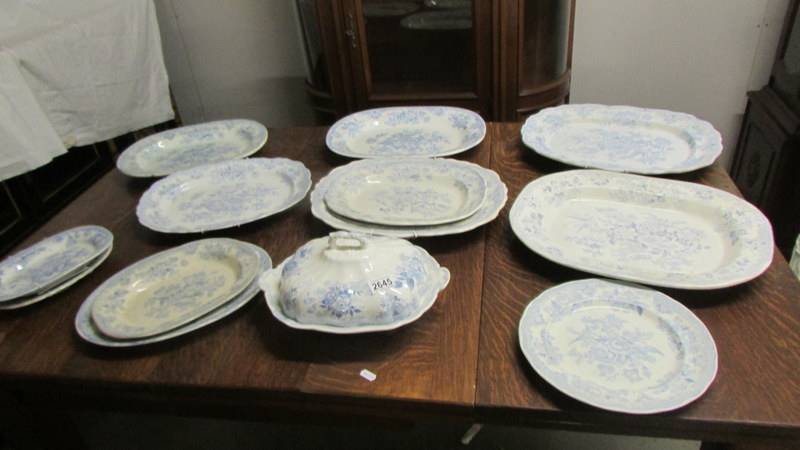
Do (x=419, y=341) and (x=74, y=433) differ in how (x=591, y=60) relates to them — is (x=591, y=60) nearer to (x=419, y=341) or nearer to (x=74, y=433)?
(x=419, y=341)

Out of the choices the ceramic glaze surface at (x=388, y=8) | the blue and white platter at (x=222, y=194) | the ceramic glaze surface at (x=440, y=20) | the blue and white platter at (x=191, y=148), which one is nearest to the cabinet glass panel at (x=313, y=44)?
the ceramic glaze surface at (x=388, y=8)

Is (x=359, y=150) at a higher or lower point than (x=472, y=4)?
lower

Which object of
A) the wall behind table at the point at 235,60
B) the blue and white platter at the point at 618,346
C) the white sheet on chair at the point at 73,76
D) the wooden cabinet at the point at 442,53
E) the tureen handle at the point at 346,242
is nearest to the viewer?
the blue and white platter at the point at 618,346

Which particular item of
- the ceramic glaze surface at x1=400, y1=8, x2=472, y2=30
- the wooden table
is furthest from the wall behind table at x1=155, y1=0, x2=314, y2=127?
the wooden table

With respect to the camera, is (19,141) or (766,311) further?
(19,141)

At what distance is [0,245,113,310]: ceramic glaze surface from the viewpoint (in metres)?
0.80

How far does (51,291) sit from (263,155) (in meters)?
0.49

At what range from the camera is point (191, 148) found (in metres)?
1.24

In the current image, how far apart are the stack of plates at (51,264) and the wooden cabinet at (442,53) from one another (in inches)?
35.2

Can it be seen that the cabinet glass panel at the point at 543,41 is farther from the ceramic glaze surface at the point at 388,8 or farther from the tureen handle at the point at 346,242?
the tureen handle at the point at 346,242

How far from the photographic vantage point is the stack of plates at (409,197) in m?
0.85

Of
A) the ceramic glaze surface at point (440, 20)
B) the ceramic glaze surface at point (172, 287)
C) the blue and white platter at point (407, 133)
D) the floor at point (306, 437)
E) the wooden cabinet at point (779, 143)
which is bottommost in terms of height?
the floor at point (306, 437)

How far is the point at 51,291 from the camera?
819 mm

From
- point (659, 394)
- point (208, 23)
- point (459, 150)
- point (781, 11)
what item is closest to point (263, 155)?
point (459, 150)
